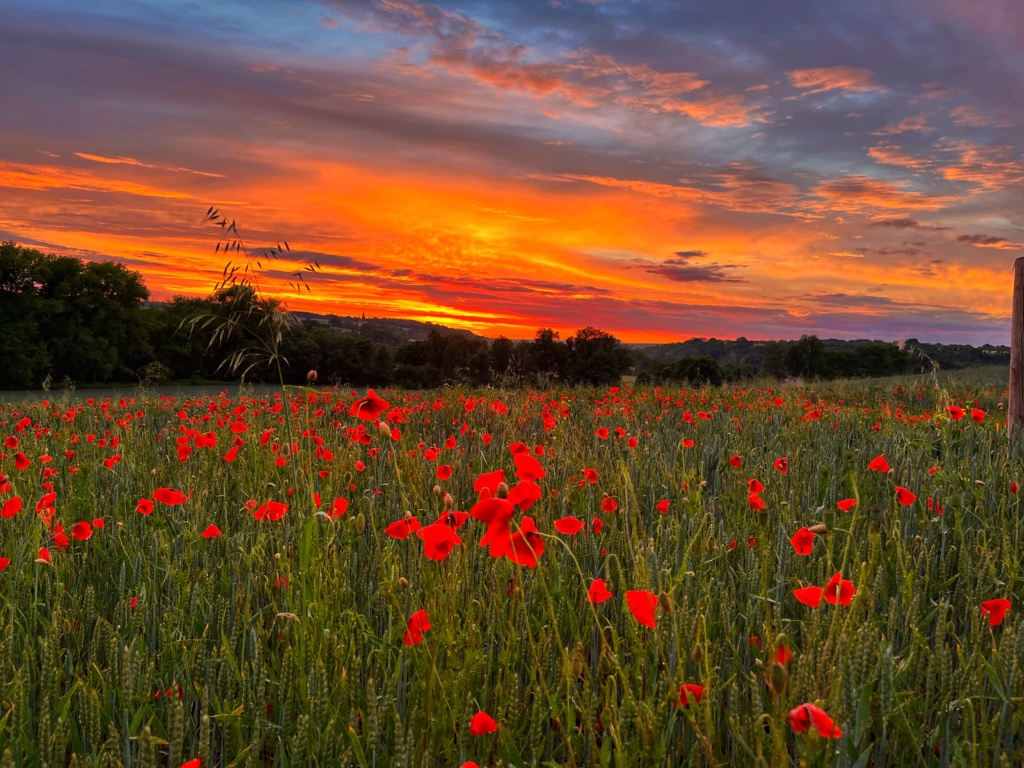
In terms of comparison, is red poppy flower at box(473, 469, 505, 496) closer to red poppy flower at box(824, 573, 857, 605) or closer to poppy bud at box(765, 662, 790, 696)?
poppy bud at box(765, 662, 790, 696)

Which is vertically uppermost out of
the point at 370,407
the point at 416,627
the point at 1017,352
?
the point at 1017,352

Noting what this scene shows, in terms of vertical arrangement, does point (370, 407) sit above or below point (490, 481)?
above

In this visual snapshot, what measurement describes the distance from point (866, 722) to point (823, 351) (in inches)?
3463

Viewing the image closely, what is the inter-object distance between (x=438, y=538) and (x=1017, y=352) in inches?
308

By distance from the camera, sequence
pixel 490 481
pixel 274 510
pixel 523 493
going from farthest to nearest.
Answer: pixel 274 510 < pixel 490 481 < pixel 523 493

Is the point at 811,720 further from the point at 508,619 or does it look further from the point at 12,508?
the point at 12,508

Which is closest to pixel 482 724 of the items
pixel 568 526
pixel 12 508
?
pixel 568 526

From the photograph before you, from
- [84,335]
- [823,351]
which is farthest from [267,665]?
[823,351]

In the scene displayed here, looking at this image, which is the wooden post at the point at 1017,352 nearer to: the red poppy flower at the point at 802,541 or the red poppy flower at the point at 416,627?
the red poppy flower at the point at 802,541

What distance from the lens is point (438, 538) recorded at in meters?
1.65

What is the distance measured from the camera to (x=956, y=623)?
9.30 feet

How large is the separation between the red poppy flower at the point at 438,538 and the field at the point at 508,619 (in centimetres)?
1

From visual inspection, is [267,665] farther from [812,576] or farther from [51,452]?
[51,452]

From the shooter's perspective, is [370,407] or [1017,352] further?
Result: [1017,352]
